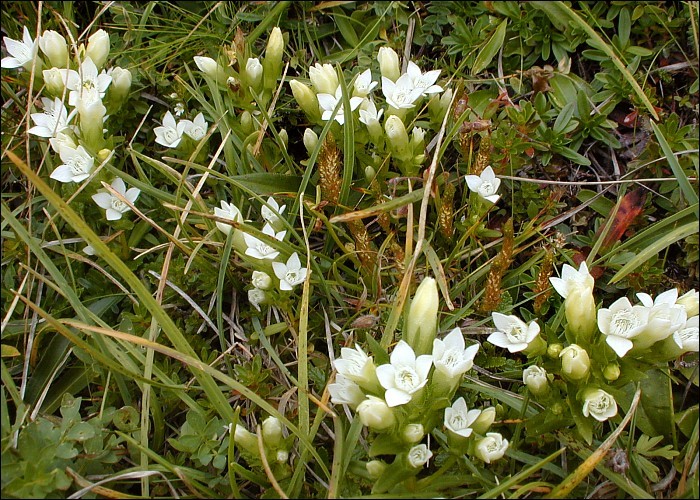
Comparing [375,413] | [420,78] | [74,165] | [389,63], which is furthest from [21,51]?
[375,413]

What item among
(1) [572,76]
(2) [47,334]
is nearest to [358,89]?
(1) [572,76]

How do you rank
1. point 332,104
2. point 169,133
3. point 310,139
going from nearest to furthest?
1. point 332,104
2. point 310,139
3. point 169,133

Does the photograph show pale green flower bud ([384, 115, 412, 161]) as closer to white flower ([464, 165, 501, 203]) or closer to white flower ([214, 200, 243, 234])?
white flower ([464, 165, 501, 203])

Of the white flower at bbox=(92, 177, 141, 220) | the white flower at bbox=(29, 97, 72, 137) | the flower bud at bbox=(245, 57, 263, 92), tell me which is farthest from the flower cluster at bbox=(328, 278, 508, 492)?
the white flower at bbox=(29, 97, 72, 137)

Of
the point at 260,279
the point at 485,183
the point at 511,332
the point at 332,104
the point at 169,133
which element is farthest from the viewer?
the point at 169,133

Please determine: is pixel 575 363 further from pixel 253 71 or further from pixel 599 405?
pixel 253 71

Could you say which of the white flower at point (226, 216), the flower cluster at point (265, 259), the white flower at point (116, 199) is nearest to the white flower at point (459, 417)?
the flower cluster at point (265, 259)

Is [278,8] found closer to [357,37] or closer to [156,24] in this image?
[357,37]
